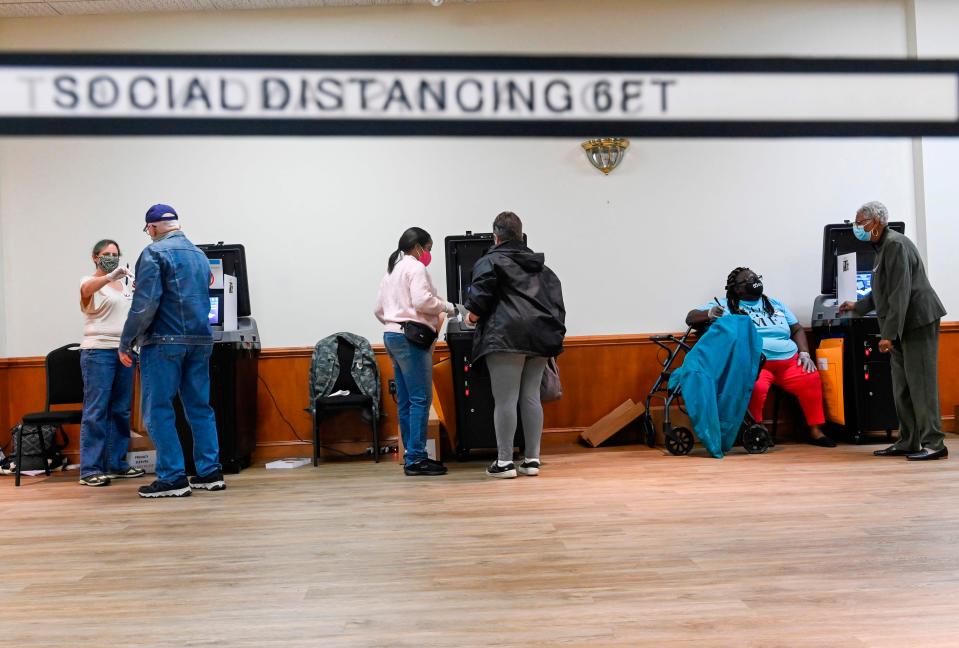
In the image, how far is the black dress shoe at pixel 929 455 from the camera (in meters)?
4.74

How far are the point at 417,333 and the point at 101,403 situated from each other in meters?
2.04

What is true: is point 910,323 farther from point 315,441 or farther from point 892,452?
point 315,441

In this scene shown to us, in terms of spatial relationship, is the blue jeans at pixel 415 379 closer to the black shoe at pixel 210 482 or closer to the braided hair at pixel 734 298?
the black shoe at pixel 210 482

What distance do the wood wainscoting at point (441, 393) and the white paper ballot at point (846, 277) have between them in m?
0.94

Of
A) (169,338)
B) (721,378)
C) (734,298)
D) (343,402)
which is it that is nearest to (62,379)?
(169,338)

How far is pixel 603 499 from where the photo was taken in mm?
3865

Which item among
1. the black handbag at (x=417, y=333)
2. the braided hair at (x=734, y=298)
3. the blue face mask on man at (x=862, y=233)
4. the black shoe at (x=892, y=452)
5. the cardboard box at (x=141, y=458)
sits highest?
the blue face mask on man at (x=862, y=233)

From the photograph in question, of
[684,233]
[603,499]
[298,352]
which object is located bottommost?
[603,499]

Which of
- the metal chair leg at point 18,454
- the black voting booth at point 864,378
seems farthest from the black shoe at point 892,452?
the metal chair leg at point 18,454

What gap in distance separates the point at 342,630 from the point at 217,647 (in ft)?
1.02

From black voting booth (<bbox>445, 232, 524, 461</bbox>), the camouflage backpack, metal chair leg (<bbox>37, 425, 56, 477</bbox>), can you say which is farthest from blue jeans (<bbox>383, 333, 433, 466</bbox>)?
metal chair leg (<bbox>37, 425, 56, 477</bbox>)

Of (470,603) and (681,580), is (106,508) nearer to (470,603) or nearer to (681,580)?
(470,603)

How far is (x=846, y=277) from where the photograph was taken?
5664mm


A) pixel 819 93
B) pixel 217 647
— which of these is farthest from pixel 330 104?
pixel 217 647
